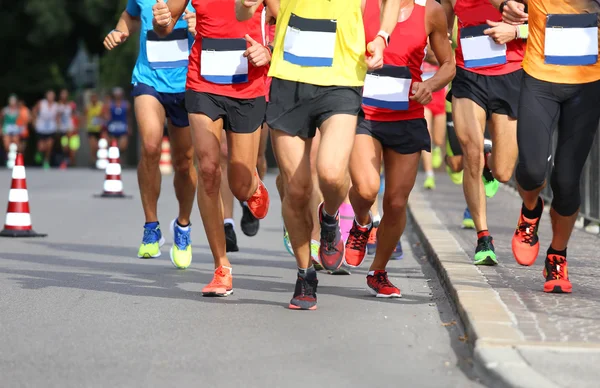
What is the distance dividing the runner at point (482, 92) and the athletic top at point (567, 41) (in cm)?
181

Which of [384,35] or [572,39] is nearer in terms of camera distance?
[384,35]

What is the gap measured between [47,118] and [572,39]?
31.0 metres

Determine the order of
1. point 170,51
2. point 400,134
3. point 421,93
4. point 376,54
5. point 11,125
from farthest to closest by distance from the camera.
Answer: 1. point 11,125
2. point 170,51
3. point 400,134
4. point 421,93
5. point 376,54

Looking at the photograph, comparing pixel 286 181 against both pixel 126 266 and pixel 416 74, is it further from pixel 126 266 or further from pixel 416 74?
pixel 126 266

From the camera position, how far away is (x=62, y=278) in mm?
9203

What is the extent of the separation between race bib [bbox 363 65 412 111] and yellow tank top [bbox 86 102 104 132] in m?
28.0

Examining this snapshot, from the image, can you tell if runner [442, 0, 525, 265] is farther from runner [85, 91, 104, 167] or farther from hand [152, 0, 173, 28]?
runner [85, 91, 104, 167]

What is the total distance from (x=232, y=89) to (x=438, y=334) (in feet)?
7.59

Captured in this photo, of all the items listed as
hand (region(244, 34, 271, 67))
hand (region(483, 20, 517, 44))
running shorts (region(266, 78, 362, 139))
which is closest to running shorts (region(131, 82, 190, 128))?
hand (region(244, 34, 271, 67))

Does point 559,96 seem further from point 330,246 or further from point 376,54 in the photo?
point 330,246

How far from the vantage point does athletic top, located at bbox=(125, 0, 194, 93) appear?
9680 millimetres

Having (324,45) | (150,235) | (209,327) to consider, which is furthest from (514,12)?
(150,235)

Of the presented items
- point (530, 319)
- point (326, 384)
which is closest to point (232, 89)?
point (530, 319)

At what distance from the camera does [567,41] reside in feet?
24.5
